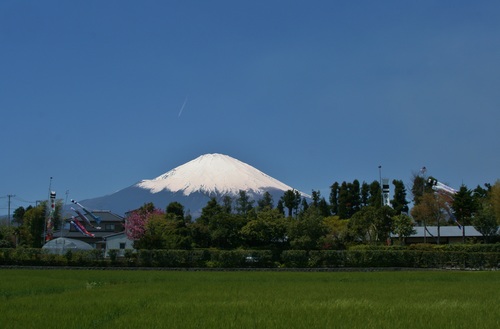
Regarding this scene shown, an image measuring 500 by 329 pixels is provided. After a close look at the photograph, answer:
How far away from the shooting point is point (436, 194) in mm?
69688

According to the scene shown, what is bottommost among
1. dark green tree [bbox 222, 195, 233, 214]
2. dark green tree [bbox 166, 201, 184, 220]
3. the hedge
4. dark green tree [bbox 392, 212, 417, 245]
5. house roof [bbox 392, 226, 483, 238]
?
the hedge

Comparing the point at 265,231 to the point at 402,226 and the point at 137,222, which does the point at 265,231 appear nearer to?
the point at 402,226

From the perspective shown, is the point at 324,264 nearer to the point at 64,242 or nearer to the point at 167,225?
the point at 167,225

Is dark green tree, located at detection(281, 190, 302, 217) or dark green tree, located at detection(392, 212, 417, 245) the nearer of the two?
dark green tree, located at detection(392, 212, 417, 245)

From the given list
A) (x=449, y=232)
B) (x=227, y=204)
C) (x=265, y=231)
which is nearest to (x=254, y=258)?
(x=265, y=231)

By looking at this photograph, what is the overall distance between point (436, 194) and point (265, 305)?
60.5m

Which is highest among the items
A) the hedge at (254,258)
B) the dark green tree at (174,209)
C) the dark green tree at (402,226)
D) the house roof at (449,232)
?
the dark green tree at (174,209)

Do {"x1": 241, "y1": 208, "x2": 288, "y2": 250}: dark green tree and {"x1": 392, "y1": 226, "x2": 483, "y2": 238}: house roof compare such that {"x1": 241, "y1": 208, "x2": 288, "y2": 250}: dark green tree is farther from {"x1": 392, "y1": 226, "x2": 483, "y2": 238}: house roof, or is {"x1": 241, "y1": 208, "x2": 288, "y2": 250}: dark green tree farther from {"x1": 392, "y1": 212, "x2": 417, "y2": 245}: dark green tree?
{"x1": 392, "y1": 226, "x2": 483, "y2": 238}: house roof

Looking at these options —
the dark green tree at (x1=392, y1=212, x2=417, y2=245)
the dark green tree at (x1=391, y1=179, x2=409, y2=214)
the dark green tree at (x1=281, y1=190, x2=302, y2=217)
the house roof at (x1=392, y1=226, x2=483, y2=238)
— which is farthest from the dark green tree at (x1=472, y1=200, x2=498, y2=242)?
the dark green tree at (x1=281, y1=190, x2=302, y2=217)

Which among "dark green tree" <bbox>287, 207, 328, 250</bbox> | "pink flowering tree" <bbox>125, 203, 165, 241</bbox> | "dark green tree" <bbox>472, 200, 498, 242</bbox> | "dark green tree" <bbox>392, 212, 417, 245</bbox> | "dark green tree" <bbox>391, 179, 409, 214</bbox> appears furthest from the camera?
"dark green tree" <bbox>391, 179, 409, 214</bbox>

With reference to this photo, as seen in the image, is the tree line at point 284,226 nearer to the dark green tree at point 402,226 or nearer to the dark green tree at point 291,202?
the dark green tree at point 402,226

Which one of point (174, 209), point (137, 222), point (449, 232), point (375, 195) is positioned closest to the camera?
point (174, 209)

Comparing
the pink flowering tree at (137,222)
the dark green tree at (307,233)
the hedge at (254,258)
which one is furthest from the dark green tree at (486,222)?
the pink flowering tree at (137,222)

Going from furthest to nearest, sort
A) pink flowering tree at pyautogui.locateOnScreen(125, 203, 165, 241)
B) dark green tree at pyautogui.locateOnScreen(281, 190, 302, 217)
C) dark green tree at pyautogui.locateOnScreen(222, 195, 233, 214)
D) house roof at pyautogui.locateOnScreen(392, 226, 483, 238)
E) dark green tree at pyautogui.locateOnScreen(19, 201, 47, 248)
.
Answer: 1. dark green tree at pyautogui.locateOnScreen(281, 190, 302, 217)
2. dark green tree at pyautogui.locateOnScreen(222, 195, 233, 214)
3. dark green tree at pyautogui.locateOnScreen(19, 201, 47, 248)
4. pink flowering tree at pyautogui.locateOnScreen(125, 203, 165, 241)
5. house roof at pyautogui.locateOnScreen(392, 226, 483, 238)
